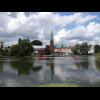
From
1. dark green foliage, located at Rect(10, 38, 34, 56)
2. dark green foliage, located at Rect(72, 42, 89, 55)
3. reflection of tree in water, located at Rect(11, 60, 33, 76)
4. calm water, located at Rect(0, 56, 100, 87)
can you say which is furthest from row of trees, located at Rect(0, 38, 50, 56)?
calm water, located at Rect(0, 56, 100, 87)

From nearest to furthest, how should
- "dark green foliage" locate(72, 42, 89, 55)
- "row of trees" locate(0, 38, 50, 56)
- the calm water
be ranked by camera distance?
the calm water, "row of trees" locate(0, 38, 50, 56), "dark green foliage" locate(72, 42, 89, 55)

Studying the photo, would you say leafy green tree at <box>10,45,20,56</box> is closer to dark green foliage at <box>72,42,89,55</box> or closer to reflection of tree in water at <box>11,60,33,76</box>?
reflection of tree in water at <box>11,60,33,76</box>

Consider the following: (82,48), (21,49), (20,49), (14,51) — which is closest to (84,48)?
(82,48)

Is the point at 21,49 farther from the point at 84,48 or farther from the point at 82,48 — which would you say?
the point at 84,48

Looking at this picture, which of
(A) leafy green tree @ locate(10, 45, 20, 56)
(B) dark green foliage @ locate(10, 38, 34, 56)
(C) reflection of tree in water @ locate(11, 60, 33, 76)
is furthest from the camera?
(B) dark green foliage @ locate(10, 38, 34, 56)

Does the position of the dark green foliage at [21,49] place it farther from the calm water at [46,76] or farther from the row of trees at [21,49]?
the calm water at [46,76]

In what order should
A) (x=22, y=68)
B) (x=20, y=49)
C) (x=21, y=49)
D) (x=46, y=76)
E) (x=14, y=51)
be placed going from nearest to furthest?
(x=46, y=76)
(x=22, y=68)
(x=14, y=51)
(x=20, y=49)
(x=21, y=49)

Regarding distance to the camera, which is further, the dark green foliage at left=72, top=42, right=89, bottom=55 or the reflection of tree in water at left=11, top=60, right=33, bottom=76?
the dark green foliage at left=72, top=42, right=89, bottom=55

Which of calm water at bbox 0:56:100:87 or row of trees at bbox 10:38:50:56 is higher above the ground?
row of trees at bbox 10:38:50:56

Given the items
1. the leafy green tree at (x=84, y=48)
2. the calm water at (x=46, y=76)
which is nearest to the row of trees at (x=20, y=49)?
the leafy green tree at (x=84, y=48)
